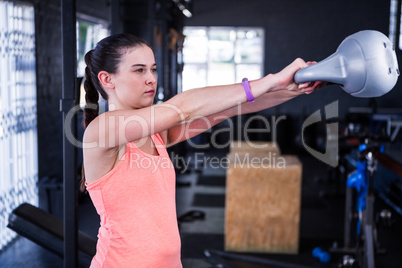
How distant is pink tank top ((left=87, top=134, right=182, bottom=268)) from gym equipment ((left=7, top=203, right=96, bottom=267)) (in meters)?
1.37

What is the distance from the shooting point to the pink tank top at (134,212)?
1.19 meters

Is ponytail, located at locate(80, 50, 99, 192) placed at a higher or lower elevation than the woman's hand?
lower

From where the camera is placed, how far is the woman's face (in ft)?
3.99

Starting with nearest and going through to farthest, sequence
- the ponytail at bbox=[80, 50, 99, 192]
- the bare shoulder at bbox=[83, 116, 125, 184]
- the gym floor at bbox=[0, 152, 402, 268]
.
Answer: the bare shoulder at bbox=[83, 116, 125, 184]
the ponytail at bbox=[80, 50, 99, 192]
the gym floor at bbox=[0, 152, 402, 268]

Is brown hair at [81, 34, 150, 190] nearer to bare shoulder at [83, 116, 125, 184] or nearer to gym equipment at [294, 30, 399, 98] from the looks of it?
bare shoulder at [83, 116, 125, 184]

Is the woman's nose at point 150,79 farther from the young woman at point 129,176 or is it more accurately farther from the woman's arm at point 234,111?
the woman's arm at point 234,111

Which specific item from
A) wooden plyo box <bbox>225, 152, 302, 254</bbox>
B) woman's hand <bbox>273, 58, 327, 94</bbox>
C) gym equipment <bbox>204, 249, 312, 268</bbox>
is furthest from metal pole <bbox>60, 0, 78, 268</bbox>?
wooden plyo box <bbox>225, 152, 302, 254</bbox>

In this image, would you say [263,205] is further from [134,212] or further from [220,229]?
[134,212]

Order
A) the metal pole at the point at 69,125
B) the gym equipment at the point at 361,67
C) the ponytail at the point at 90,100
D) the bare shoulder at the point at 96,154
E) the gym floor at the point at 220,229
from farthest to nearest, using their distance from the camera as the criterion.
→ the gym floor at the point at 220,229 → the metal pole at the point at 69,125 → the ponytail at the point at 90,100 → the bare shoulder at the point at 96,154 → the gym equipment at the point at 361,67

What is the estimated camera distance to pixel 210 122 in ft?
4.91

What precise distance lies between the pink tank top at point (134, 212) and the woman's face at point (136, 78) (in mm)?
134

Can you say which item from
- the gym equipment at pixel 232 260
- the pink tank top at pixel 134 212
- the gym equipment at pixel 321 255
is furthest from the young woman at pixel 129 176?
the gym equipment at pixel 321 255

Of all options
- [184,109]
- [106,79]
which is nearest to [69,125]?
[106,79]

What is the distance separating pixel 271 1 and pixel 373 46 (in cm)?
841
